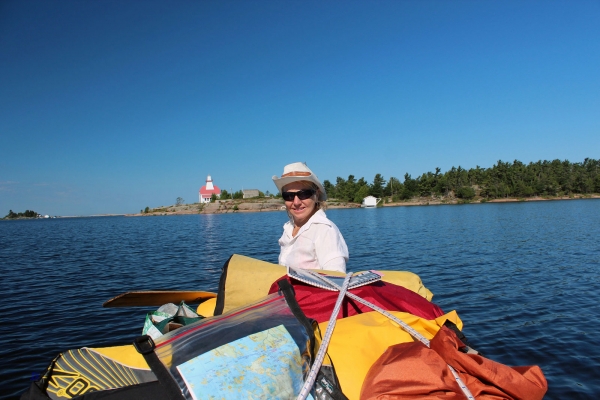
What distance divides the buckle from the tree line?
5483 inches

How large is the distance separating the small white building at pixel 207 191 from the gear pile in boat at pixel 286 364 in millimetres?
Answer: 170967

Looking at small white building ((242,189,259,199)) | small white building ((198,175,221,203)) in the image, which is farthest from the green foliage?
small white building ((198,175,221,203))

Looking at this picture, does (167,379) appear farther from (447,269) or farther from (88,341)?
(447,269)

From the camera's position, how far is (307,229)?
458 cm

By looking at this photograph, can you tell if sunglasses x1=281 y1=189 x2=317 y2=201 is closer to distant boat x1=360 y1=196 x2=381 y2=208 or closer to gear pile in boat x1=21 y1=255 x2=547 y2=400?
gear pile in boat x1=21 y1=255 x2=547 y2=400

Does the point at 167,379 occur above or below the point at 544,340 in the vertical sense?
above

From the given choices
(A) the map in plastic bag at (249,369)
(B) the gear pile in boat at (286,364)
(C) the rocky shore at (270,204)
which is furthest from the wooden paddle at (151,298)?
(C) the rocky shore at (270,204)

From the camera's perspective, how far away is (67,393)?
2025 mm

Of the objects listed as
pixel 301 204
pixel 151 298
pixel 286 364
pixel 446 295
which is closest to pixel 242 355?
pixel 286 364

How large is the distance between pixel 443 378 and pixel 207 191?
175 meters

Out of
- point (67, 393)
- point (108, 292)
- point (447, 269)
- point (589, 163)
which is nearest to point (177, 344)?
point (67, 393)

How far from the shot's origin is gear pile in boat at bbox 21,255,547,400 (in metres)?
1.98

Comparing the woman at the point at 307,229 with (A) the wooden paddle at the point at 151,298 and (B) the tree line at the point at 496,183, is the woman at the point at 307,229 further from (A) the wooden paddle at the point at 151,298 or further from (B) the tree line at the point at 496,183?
(B) the tree line at the point at 496,183

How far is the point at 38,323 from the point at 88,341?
97.8 inches
